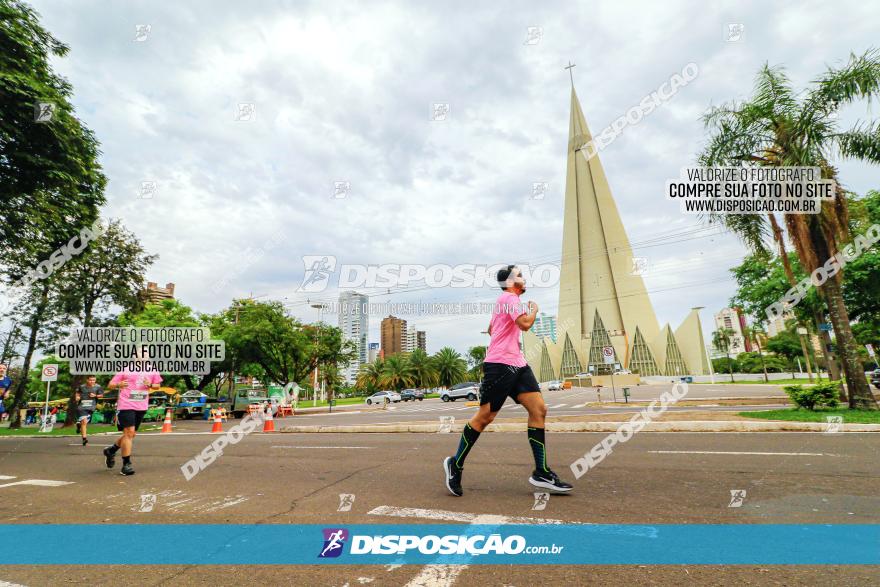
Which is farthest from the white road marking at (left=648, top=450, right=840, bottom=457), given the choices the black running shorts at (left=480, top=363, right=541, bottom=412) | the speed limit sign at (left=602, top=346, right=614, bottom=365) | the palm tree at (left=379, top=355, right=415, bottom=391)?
the palm tree at (left=379, top=355, right=415, bottom=391)

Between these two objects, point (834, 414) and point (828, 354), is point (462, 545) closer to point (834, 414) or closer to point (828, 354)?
point (834, 414)

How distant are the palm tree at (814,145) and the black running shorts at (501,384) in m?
11.3

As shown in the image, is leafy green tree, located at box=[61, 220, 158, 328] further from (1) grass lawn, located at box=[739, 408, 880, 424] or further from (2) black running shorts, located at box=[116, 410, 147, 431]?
(1) grass lawn, located at box=[739, 408, 880, 424]

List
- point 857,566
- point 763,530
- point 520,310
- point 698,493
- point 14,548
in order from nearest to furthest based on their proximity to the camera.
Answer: point 857,566 < point 763,530 < point 14,548 < point 698,493 < point 520,310

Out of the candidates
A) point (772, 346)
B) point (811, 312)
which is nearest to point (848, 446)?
point (811, 312)

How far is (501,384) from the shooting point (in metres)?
4.14

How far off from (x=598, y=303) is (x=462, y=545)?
86.7 metres

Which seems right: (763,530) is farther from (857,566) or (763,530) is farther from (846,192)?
(846,192)

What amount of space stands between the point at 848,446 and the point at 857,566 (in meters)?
5.58

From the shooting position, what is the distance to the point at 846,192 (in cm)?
1148

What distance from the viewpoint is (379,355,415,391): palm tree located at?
6869cm

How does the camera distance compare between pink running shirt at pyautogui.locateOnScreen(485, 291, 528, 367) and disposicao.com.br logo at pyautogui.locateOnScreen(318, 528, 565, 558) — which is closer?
disposicao.com.br logo at pyautogui.locateOnScreen(318, 528, 565, 558)

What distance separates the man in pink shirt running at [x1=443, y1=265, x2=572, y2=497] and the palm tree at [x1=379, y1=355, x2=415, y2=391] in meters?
65.5

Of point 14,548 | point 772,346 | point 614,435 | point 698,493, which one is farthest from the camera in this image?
point 772,346
